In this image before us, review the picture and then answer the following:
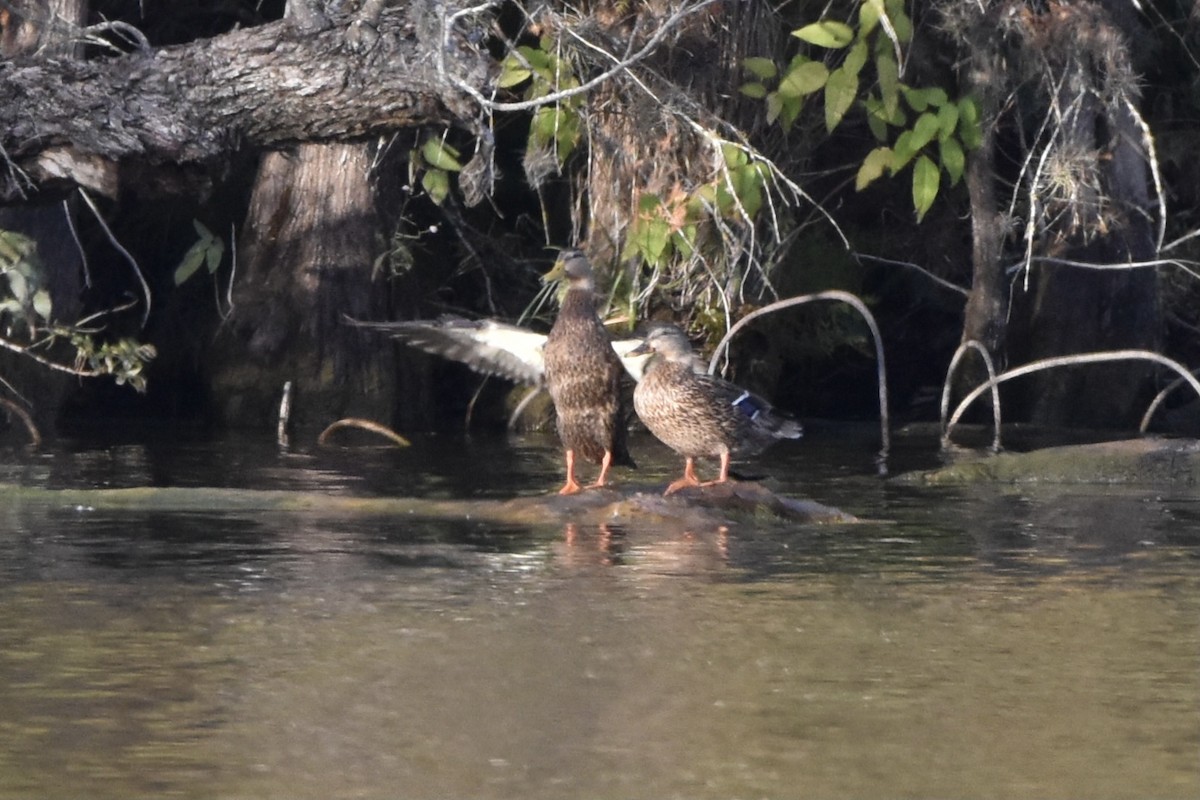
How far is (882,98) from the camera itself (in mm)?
9469

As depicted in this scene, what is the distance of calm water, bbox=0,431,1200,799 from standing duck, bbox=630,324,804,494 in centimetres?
76

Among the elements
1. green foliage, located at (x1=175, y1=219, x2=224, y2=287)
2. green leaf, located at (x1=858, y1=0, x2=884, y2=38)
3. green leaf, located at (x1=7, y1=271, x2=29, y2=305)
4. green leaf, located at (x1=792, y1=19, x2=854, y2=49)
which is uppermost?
green leaf, located at (x1=858, y1=0, x2=884, y2=38)

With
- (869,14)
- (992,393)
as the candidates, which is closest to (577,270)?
(869,14)

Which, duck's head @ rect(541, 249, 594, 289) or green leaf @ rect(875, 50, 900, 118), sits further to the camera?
green leaf @ rect(875, 50, 900, 118)

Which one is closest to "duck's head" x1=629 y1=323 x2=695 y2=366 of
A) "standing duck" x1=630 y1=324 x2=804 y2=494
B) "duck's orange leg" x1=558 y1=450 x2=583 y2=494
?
"standing duck" x1=630 y1=324 x2=804 y2=494

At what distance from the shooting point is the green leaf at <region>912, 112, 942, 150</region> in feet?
30.7

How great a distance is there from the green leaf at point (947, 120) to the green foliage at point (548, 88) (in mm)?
1602

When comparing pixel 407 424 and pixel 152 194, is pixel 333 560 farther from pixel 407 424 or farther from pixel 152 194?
pixel 407 424

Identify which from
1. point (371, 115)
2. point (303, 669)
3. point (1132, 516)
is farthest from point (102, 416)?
point (303, 669)

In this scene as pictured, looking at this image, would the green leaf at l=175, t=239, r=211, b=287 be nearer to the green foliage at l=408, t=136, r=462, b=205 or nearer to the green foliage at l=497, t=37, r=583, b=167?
the green foliage at l=408, t=136, r=462, b=205

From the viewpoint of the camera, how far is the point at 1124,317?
11.3m

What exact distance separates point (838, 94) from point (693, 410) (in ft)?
6.15

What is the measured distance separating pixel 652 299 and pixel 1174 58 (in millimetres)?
3632

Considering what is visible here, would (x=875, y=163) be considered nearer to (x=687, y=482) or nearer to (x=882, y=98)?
(x=882, y=98)
